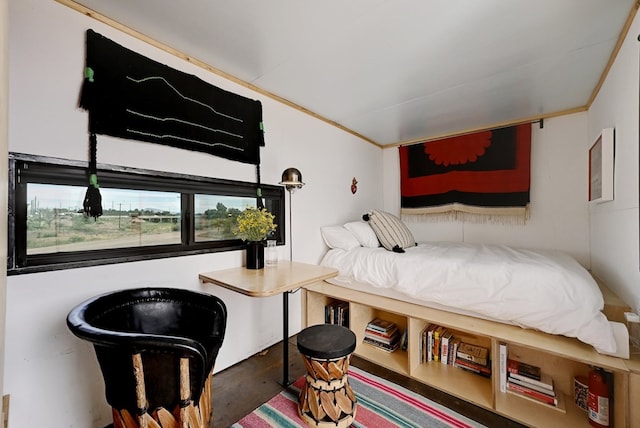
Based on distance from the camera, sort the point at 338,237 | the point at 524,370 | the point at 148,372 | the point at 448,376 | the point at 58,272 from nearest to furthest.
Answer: the point at 148,372 → the point at 58,272 → the point at 524,370 → the point at 448,376 → the point at 338,237

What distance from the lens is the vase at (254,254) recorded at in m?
1.90

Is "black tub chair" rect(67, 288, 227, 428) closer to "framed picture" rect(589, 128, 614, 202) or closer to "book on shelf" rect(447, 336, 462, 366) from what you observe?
"book on shelf" rect(447, 336, 462, 366)

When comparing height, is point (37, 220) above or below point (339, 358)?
above

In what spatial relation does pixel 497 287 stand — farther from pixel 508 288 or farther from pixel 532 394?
pixel 532 394

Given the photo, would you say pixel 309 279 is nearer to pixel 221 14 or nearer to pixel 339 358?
pixel 339 358

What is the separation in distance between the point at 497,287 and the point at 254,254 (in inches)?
62.3

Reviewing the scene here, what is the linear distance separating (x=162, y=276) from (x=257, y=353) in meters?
1.03

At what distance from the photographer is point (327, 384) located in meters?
1.43

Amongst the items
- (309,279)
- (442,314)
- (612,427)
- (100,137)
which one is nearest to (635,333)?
(612,427)

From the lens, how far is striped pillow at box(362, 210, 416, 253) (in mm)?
2457

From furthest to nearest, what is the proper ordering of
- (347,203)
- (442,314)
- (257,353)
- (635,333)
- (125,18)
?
(347,203)
(257,353)
(442,314)
(125,18)
(635,333)

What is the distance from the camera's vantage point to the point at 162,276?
161 cm

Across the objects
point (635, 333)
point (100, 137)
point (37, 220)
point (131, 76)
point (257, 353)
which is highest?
point (131, 76)

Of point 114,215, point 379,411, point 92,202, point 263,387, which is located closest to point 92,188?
point 92,202
